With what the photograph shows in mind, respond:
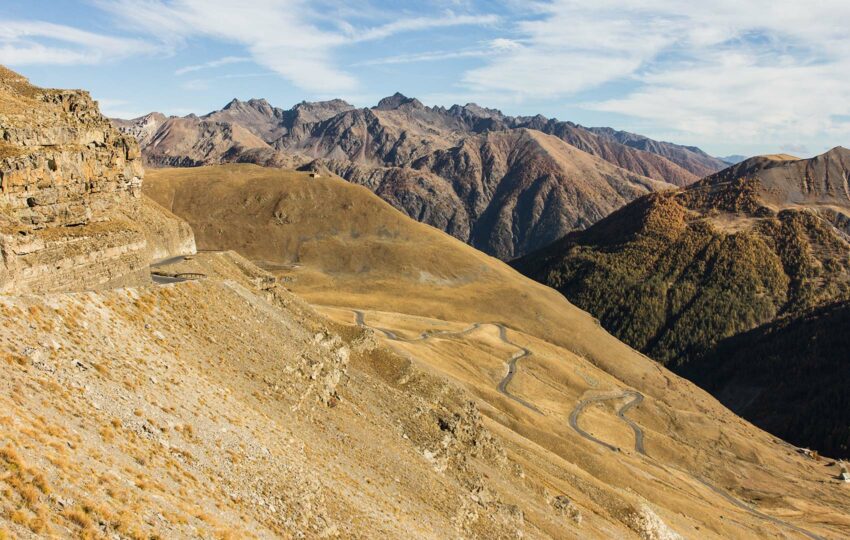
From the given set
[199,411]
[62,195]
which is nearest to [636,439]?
[199,411]

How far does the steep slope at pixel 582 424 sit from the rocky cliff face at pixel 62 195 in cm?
1565

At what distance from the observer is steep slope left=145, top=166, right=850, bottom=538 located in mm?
72000

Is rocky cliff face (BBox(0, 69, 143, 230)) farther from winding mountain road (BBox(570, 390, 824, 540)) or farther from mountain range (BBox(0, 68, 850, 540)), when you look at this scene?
winding mountain road (BBox(570, 390, 824, 540))

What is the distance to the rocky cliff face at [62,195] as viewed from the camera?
37094mm

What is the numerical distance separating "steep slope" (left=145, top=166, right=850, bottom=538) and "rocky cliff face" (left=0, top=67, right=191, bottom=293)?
1565cm

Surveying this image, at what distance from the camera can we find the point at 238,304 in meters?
46.0

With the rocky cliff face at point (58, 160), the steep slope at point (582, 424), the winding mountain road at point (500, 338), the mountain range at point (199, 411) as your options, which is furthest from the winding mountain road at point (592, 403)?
the rocky cliff face at point (58, 160)

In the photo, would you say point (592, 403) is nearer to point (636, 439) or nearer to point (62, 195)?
point (636, 439)

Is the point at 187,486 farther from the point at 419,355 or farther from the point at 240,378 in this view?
the point at 419,355

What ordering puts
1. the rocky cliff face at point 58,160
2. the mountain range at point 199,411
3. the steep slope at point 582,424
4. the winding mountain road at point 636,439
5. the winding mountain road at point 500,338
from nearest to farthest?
the mountain range at point 199,411 → the rocky cliff face at point 58,160 → the steep slope at point 582,424 → the winding mountain road at point 636,439 → the winding mountain road at point 500,338

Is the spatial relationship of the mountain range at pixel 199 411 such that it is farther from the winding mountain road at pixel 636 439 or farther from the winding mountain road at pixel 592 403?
the winding mountain road at pixel 592 403

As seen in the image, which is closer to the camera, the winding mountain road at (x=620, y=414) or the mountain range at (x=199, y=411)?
the mountain range at (x=199, y=411)

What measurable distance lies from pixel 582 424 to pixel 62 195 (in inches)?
4301

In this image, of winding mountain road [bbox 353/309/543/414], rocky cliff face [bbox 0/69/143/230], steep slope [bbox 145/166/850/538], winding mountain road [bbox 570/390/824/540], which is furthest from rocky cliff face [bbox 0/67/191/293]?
winding mountain road [bbox 570/390/824/540]
